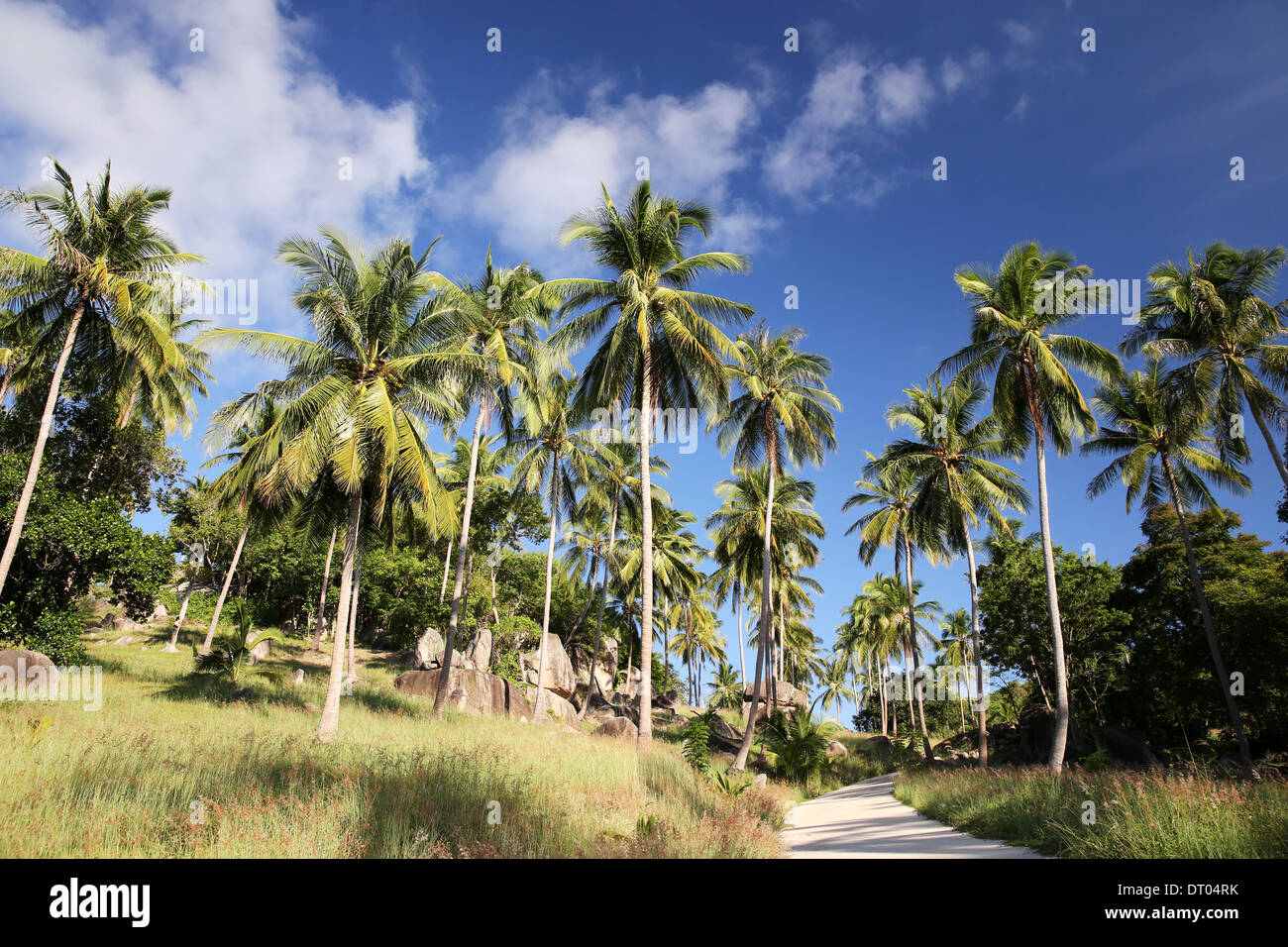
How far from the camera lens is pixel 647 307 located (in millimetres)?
17656

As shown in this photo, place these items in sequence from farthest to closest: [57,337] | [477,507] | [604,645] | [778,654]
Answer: [604,645], [778,654], [477,507], [57,337]

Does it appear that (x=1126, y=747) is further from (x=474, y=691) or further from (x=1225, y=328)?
(x=474, y=691)

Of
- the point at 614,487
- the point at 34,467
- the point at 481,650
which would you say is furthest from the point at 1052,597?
the point at 34,467

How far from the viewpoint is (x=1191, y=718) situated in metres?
22.6

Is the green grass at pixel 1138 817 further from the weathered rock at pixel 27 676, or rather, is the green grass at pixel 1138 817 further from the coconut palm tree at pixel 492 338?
the weathered rock at pixel 27 676

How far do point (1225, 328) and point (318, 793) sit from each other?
26.4 meters

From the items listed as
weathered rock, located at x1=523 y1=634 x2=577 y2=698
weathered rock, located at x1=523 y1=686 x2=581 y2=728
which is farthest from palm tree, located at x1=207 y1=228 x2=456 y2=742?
weathered rock, located at x1=523 y1=634 x2=577 y2=698

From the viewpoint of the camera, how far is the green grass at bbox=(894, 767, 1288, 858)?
6.02 m

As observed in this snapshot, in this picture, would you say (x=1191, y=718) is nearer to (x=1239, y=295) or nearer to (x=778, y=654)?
(x=1239, y=295)

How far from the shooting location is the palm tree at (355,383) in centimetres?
1401

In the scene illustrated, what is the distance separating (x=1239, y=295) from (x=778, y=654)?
2991 cm

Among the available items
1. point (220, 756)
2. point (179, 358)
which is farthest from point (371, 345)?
point (220, 756)

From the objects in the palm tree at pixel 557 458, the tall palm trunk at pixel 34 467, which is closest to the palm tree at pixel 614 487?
the palm tree at pixel 557 458

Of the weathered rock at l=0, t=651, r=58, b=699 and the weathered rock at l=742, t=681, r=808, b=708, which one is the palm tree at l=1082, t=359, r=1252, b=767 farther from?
the weathered rock at l=0, t=651, r=58, b=699
